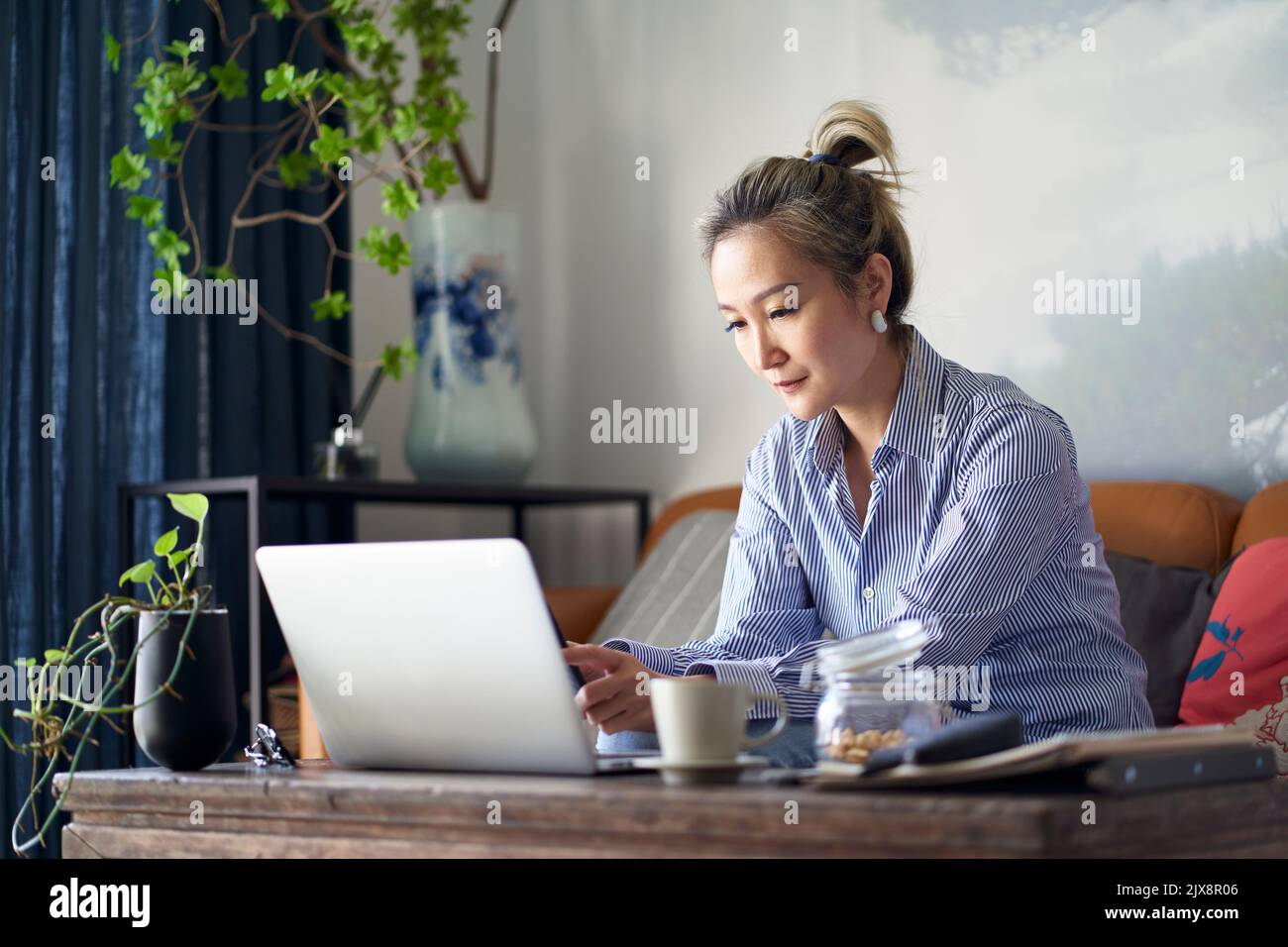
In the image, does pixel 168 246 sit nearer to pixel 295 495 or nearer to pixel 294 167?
pixel 294 167

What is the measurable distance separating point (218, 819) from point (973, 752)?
572 mm

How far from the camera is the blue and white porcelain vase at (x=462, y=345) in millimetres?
2918

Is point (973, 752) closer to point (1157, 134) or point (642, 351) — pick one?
point (1157, 134)

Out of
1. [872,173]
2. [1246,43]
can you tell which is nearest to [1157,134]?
[1246,43]

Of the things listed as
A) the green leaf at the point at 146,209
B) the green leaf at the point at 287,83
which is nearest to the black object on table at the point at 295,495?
the green leaf at the point at 146,209

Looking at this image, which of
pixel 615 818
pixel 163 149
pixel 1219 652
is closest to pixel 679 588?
pixel 1219 652

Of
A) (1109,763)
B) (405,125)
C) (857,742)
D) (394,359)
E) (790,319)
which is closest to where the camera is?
(1109,763)

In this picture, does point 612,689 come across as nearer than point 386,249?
Yes

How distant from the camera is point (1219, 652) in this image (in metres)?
1.89

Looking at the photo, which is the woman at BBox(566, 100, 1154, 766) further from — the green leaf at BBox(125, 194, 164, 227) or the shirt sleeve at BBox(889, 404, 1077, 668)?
the green leaf at BBox(125, 194, 164, 227)

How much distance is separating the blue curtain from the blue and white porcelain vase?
297 millimetres

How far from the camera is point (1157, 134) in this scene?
7.67 ft

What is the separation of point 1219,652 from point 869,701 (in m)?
0.96
